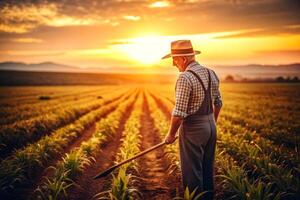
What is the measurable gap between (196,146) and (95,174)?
4.18 metres

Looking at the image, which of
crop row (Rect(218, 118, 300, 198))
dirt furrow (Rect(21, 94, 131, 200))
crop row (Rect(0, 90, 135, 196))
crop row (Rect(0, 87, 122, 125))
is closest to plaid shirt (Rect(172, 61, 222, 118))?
crop row (Rect(218, 118, 300, 198))

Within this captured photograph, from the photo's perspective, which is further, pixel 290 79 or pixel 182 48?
pixel 290 79

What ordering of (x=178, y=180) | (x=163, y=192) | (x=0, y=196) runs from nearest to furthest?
(x=0, y=196) < (x=163, y=192) < (x=178, y=180)

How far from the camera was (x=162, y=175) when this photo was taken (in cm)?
854

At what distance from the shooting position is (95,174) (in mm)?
8656

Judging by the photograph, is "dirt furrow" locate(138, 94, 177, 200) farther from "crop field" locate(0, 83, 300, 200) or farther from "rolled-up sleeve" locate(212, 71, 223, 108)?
"rolled-up sleeve" locate(212, 71, 223, 108)

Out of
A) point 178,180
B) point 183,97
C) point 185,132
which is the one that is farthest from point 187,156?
point 178,180

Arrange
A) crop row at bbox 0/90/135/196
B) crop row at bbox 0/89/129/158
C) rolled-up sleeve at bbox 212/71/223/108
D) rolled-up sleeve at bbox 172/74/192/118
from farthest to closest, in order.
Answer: crop row at bbox 0/89/129/158, crop row at bbox 0/90/135/196, rolled-up sleeve at bbox 212/71/223/108, rolled-up sleeve at bbox 172/74/192/118

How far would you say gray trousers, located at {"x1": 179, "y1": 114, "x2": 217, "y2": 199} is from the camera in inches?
209

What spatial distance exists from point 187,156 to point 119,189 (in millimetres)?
1602

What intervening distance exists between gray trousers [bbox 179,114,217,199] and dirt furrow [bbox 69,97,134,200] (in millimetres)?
2610

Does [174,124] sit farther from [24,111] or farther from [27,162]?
[24,111]

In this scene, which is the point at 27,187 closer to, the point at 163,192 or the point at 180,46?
the point at 163,192

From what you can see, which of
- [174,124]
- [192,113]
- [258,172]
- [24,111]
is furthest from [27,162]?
[24,111]
